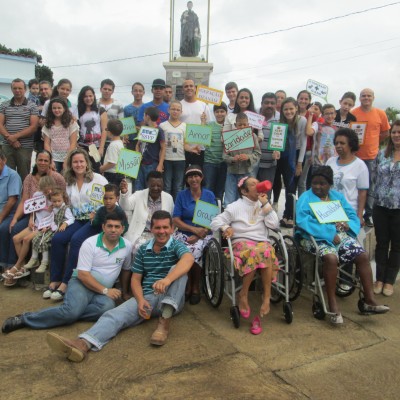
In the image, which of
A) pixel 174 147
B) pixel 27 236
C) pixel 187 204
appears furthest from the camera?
pixel 174 147

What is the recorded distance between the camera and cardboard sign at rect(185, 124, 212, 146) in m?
4.98

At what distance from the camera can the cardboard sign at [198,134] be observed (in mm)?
4984

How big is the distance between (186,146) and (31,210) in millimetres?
2068

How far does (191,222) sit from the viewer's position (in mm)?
4059

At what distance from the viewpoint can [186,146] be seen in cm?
515

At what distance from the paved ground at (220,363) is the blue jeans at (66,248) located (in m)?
0.58

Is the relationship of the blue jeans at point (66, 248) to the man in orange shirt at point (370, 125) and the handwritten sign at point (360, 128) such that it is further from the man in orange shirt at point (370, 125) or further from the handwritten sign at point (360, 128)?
the man in orange shirt at point (370, 125)

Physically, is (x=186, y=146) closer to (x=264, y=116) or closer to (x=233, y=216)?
(x=264, y=116)

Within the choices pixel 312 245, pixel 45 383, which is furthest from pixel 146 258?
pixel 312 245

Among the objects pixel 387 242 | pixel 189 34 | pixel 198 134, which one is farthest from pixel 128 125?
pixel 189 34

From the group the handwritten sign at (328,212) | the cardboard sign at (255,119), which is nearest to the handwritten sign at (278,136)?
the cardboard sign at (255,119)

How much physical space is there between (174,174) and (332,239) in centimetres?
245

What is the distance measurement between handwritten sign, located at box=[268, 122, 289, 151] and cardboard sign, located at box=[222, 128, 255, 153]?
0.35 metres

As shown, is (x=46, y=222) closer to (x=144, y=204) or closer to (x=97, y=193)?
(x=97, y=193)
